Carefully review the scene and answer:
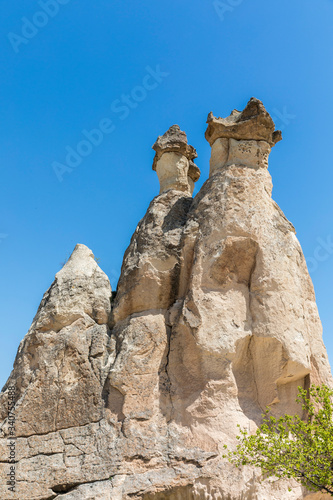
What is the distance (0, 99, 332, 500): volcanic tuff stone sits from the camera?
36.0 feet

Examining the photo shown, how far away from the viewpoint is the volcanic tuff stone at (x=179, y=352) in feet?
36.0

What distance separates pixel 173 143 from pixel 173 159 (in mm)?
512

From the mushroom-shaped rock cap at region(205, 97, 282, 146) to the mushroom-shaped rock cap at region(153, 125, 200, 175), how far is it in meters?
2.00

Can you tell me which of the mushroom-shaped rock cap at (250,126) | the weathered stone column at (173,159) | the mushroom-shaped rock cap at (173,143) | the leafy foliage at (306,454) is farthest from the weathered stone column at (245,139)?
the leafy foliage at (306,454)

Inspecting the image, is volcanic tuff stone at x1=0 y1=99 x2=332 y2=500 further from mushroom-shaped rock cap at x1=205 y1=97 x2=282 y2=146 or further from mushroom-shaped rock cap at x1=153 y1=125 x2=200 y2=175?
mushroom-shaped rock cap at x1=153 y1=125 x2=200 y2=175

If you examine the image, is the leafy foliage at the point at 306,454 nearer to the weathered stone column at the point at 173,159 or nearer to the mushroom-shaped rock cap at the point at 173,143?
the weathered stone column at the point at 173,159

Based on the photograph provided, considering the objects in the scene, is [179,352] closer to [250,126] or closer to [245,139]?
[245,139]

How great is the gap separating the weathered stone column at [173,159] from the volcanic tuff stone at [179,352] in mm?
1757

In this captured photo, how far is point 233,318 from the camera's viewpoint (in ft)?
39.4

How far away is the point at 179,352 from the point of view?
483 inches

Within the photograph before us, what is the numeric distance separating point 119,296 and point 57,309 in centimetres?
163

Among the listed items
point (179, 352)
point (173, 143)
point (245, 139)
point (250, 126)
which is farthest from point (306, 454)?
point (173, 143)

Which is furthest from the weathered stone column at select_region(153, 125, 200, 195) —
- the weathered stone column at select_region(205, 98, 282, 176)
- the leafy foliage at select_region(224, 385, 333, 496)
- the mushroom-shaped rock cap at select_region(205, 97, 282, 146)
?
the leafy foliage at select_region(224, 385, 333, 496)

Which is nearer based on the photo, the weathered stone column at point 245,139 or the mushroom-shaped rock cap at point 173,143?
the weathered stone column at point 245,139
